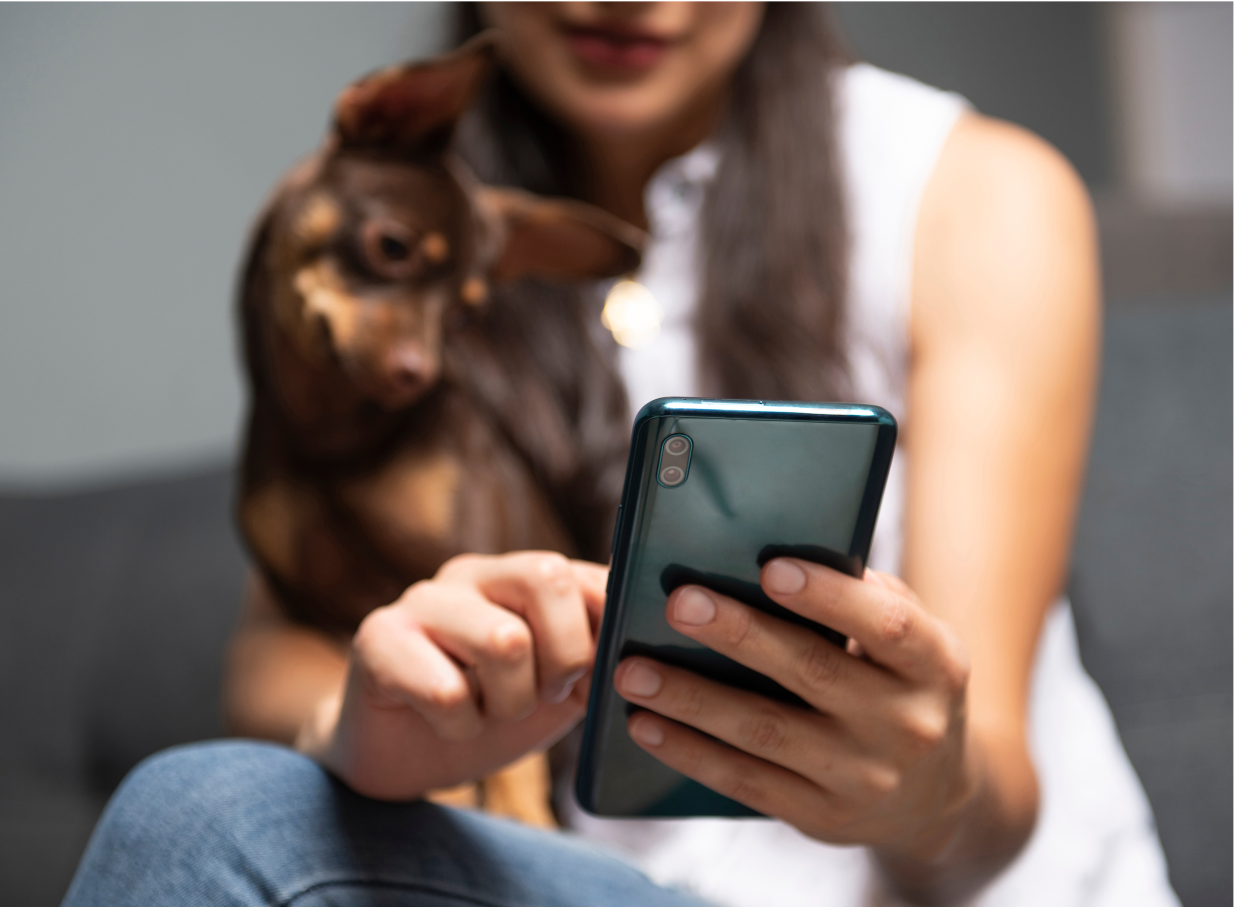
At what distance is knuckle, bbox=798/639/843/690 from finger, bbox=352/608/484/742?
17 centimetres

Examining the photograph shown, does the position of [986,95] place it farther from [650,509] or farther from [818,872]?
[650,509]

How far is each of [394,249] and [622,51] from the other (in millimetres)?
305

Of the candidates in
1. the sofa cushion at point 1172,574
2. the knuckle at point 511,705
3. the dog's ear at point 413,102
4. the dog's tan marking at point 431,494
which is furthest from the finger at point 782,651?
the sofa cushion at point 1172,574

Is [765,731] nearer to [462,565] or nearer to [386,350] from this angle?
[462,565]

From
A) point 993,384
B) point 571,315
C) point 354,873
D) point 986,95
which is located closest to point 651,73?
point 571,315

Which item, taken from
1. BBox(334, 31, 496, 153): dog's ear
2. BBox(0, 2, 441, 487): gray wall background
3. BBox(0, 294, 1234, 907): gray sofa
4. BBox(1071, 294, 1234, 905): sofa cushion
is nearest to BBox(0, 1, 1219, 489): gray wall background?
BBox(0, 2, 441, 487): gray wall background

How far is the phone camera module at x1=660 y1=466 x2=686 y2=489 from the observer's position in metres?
0.41

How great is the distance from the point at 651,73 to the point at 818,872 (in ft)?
2.27

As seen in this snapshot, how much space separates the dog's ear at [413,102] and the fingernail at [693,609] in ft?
1.41

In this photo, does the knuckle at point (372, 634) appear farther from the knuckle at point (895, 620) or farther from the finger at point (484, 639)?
the knuckle at point (895, 620)

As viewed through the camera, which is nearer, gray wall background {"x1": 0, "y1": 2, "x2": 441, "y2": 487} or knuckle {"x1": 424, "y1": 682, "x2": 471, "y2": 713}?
knuckle {"x1": 424, "y1": 682, "x2": 471, "y2": 713}

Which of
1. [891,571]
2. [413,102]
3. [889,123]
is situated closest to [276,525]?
[413,102]

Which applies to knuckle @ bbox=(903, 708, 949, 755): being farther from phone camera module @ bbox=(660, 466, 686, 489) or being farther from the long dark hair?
the long dark hair

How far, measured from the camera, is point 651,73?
84 centimetres
